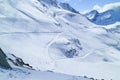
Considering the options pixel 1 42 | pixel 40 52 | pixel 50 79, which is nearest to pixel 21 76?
pixel 50 79

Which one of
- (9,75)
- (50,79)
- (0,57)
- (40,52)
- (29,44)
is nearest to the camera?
(9,75)

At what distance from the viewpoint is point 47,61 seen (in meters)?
165

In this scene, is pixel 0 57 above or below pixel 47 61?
above

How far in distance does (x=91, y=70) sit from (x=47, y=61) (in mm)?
36701

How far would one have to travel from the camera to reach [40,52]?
181 meters

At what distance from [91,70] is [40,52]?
36759 millimetres

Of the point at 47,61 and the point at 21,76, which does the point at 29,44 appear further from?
the point at 21,76

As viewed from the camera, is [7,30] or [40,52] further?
[7,30]

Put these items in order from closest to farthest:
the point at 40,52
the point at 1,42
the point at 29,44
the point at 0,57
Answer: the point at 0,57, the point at 1,42, the point at 40,52, the point at 29,44

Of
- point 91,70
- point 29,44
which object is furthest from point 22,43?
point 91,70

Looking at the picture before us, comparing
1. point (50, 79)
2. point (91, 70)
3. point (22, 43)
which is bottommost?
point (91, 70)

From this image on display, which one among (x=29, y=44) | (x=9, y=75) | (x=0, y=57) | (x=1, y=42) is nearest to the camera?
(x=9, y=75)

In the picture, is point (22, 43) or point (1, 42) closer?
point (1, 42)

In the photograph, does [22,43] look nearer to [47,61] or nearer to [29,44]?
[29,44]
